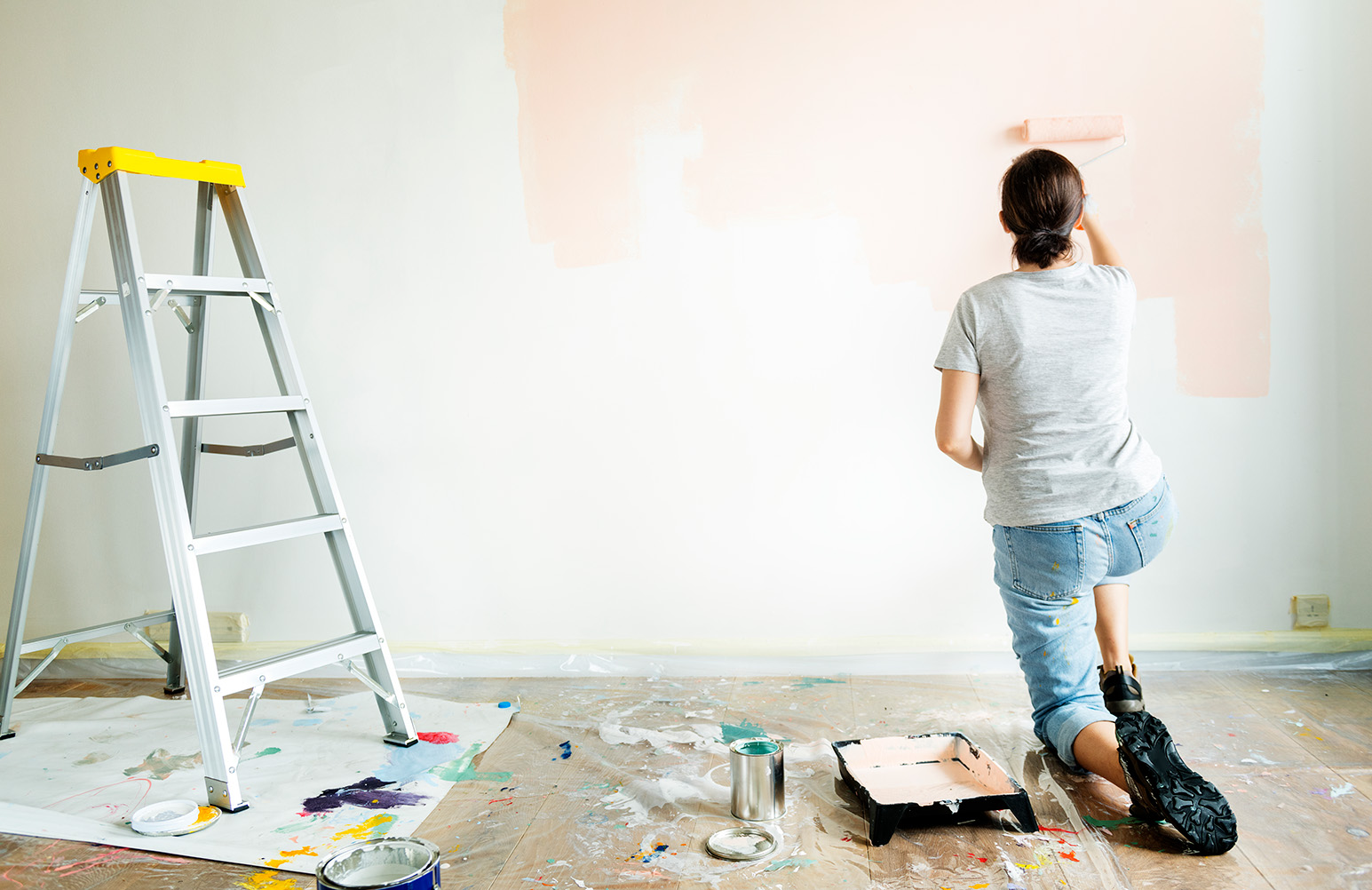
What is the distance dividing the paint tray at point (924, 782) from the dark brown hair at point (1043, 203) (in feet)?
2.93

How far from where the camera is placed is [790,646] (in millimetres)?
2443

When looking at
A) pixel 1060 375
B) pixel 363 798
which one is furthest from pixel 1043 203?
pixel 363 798

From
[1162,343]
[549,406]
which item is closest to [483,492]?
[549,406]

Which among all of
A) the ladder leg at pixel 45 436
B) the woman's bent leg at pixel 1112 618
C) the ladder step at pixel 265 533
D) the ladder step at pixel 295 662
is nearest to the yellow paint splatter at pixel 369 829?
the ladder step at pixel 295 662

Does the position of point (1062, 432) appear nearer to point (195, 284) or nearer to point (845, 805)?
point (845, 805)

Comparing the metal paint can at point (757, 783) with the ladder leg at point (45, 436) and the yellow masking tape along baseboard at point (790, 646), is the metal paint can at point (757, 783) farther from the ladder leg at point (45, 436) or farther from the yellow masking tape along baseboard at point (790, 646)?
the ladder leg at point (45, 436)

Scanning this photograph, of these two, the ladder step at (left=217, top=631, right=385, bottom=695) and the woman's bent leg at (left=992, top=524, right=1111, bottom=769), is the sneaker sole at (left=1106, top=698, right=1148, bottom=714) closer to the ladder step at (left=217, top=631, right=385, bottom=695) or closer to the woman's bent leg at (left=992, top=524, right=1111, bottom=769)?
the woman's bent leg at (left=992, top=524, right=1111, bottom=769)

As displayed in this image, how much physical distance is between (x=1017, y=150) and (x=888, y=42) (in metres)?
0.42

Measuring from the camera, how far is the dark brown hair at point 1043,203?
5.08ft

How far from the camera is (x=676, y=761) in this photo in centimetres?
186

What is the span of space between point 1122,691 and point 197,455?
2114 mm

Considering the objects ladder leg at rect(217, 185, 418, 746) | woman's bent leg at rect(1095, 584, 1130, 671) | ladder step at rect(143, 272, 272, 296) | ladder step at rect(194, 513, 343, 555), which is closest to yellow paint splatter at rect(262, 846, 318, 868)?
ladder leg at rect(217, 185, 418, 746)

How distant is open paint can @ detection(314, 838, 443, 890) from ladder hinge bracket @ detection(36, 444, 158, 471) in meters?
0.97

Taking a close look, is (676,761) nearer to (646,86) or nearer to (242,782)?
(242,782)
